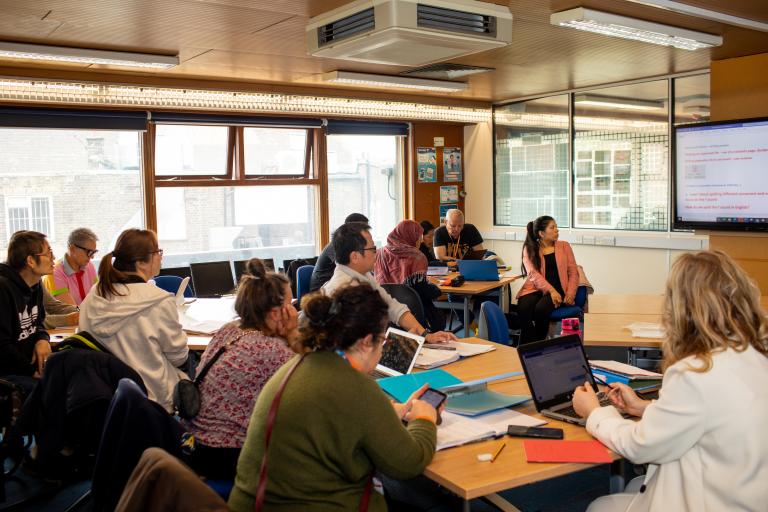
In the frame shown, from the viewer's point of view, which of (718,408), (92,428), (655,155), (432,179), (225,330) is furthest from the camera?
(432,179)

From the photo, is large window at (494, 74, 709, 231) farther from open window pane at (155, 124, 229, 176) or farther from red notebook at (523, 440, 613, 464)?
red notebook at (523, 440, 613, 464)

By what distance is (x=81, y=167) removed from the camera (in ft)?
24.8

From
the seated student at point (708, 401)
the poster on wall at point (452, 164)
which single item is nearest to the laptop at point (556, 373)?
the seated student at point (708, 401)

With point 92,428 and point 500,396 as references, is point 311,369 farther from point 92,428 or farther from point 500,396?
point 92,428

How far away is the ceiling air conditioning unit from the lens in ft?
12.2

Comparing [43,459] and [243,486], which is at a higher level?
[243,486]

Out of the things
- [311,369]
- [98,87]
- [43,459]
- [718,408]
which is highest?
[98,87]

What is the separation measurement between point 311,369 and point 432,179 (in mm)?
8005

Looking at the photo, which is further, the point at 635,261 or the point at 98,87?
the point at 635,261

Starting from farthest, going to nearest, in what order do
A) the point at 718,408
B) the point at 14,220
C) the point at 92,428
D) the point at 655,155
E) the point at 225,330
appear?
1. the point at 655,155
2. the point at 14,220
3. the point at 92,428
4. the point at 225,330
5. the point at 718,408

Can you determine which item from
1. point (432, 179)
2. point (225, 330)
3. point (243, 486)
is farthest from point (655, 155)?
point (243, 486)

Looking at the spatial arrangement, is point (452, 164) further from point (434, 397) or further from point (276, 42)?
point (434, 397)

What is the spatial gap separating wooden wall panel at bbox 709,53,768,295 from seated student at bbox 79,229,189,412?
4664 millimetres

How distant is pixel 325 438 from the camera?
2105mm
